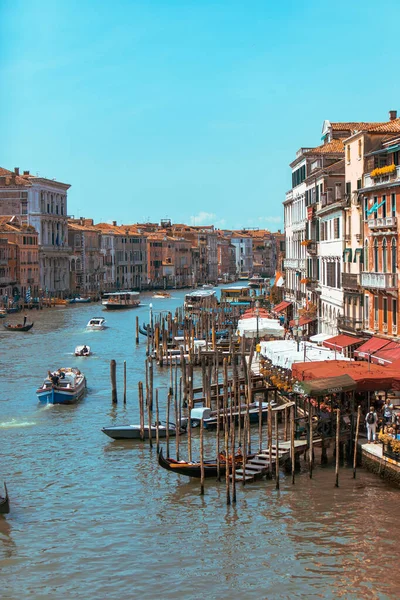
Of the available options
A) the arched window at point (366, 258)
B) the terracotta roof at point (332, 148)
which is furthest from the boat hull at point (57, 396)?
the terracotta roof at point (332, 148)

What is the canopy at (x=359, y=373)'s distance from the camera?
16438 millimetres

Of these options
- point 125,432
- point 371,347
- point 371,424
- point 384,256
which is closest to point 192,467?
point 371,424

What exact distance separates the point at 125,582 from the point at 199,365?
767 inches

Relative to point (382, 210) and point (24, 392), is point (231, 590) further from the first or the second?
point (24, 392)

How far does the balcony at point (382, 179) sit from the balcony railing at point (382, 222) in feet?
2.39

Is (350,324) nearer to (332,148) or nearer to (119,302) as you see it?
(332,148)

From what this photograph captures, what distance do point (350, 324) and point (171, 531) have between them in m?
11.0

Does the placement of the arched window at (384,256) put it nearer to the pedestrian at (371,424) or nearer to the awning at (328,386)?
the awning at (328,386)

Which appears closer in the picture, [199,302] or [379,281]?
[379,281]

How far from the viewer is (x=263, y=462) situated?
15984 millimetres

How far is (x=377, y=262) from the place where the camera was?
22.2 meters

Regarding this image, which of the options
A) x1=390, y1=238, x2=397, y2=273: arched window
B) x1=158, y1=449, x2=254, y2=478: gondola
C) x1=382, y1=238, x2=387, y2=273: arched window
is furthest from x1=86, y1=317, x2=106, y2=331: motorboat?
x1=158, y1=449, x2=254, y2=478: gondola

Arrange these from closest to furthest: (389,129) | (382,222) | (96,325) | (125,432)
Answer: (125,432)
(382,222)
(389,129)
(96,325)

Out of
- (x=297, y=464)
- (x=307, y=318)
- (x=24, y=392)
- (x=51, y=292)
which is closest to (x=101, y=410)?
(x=24, y=392)
